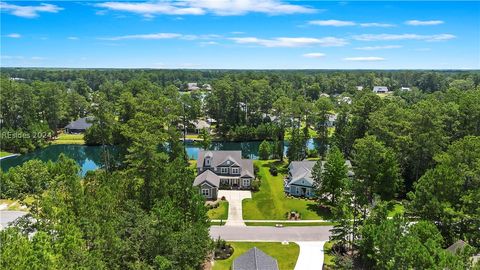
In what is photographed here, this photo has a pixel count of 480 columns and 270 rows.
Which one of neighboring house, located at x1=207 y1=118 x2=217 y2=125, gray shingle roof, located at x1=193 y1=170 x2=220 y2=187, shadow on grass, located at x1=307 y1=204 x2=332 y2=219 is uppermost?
neighboring house, located at x1=207 y1=118 x2=217 y2=125

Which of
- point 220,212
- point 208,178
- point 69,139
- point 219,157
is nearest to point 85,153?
point 69,139

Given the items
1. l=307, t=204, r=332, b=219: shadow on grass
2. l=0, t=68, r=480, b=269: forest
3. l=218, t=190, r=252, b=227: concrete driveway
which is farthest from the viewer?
l=307, t=204, r=332, b=219: shadow on grass

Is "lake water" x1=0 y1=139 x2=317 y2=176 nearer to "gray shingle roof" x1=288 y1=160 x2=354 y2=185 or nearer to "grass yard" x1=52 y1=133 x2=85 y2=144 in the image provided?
"grass yard" x1=52 y1=133 x2=85 y2=144

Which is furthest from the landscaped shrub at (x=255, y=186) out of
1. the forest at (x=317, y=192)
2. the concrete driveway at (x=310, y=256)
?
the concrete driveway at (x=310, y=256)

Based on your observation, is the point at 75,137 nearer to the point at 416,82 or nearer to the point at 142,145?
the point at 142,145

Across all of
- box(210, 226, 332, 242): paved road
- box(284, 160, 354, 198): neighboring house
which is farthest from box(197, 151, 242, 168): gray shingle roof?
box(210, 226, 332, 242): paved road

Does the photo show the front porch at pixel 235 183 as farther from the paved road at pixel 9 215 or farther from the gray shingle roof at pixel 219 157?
the paved road at pixel 9 215
